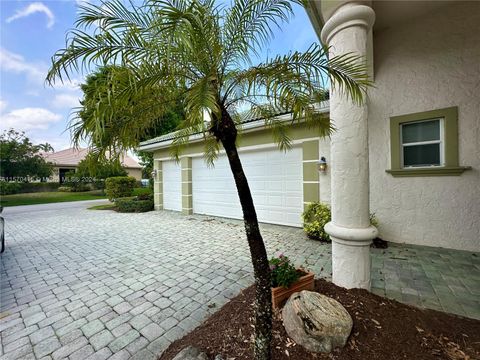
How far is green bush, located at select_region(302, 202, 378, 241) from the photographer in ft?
16.0

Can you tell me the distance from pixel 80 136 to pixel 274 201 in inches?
222

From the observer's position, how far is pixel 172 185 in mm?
9977

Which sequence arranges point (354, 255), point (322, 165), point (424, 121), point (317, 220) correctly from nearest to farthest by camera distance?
point (354, 255) → point (424, 121) → point (317, 220) → point (322, 165)

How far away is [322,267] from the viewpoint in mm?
3555

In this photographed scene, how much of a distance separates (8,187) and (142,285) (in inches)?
941

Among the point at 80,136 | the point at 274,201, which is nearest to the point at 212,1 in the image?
the point at 80,136

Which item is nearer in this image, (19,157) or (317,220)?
(317,220)

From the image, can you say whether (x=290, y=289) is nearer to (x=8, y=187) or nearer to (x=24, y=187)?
(x=8, y=187)

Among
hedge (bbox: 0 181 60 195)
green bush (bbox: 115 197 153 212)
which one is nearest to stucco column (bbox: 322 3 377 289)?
green bush (bbox: 115 197 153 212)

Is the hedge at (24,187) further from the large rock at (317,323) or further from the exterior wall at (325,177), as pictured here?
the large rock at (317,323)

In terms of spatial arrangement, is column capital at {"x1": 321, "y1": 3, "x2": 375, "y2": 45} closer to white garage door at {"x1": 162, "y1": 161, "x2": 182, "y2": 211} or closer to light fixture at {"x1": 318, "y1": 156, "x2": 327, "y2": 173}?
light fixture at {"x1": 318, "y1": 156, "x2": 327, "y2": 173}

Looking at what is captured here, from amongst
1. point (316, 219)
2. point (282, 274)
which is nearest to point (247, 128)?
point (316, 219)

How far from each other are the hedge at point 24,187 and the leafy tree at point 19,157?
84 cm

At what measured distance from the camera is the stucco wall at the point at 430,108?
392cm
